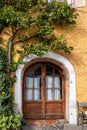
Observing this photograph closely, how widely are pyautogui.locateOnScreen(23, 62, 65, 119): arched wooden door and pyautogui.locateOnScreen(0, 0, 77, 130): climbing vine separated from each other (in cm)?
77

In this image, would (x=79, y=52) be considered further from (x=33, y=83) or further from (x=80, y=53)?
(x=33, y=83)

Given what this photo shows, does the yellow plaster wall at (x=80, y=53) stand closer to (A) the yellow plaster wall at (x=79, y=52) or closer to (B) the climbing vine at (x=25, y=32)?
(A) the yellow plaster wall at (x=79, y=52)

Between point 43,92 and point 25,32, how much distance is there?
1950 mm

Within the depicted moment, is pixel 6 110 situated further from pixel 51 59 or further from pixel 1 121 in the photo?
pixel 51 59

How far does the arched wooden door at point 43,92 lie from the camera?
34.2ft

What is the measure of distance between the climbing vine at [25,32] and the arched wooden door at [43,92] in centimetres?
77

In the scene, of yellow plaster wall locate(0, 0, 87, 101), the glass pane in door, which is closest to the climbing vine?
yellow plaster wall locate(0, 0, 87, 101)

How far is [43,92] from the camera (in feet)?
34.2

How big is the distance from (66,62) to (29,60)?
1.14 meters

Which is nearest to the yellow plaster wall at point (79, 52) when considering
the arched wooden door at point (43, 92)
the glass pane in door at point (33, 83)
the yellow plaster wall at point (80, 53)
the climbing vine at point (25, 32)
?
the yellow plaster wall at point (80, 53)

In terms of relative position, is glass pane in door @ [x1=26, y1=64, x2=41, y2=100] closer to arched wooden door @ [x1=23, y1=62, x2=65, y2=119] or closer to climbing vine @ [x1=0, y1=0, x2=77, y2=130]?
arched wooden door @ [x1=23, y1=62, x2=65, y2=119]

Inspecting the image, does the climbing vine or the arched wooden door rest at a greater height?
the climbing vine

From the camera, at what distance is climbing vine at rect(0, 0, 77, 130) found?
376 inches

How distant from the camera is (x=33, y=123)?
10.1 meters
